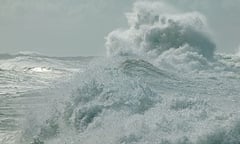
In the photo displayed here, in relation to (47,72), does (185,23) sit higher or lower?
higher

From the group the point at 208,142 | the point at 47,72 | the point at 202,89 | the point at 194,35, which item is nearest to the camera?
the point at 208,142

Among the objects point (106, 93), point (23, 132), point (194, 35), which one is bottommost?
point (23, 132)

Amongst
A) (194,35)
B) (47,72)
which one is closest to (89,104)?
(47,72)

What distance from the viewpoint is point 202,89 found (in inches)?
1188

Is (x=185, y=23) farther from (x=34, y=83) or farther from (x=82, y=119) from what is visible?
(x=82, y=119)

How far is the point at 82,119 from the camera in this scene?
675 inches

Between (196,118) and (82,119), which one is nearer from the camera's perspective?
(196,118)

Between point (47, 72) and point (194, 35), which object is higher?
point (194, 35)

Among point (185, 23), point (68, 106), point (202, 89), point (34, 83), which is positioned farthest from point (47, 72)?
point (68, 106)

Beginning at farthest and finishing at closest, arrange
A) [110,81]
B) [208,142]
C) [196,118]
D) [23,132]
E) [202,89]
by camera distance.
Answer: [202,89], [110,81], [23,132], [196,118], [208,142]

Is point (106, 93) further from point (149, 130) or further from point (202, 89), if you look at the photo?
point (202, 89)

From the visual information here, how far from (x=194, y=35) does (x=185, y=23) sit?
1999 millimetres

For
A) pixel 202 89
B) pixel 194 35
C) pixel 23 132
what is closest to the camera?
pixel 23 132

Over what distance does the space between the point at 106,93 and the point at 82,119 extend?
1.89m
